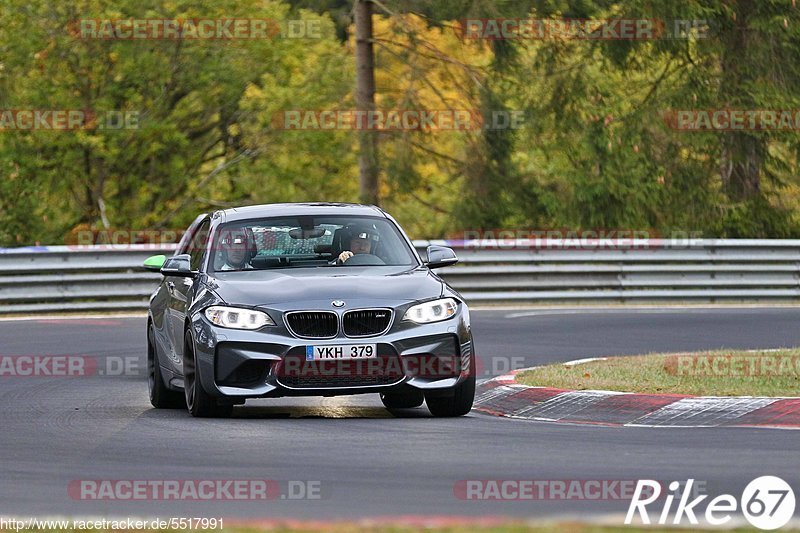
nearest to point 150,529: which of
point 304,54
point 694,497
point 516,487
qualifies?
point 516,487

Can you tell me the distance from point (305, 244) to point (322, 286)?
1121mm

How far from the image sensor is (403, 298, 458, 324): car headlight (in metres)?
12.0

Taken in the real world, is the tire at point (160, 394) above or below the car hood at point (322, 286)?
below

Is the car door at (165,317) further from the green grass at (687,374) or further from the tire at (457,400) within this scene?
the green grass at (687,374)

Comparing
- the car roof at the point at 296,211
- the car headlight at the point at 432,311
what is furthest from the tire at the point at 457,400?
the car roof at the point at 296,211

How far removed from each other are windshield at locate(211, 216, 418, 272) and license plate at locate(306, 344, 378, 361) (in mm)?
1311

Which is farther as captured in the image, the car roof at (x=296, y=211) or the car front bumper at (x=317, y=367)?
the car roof at (x=296, y=211)

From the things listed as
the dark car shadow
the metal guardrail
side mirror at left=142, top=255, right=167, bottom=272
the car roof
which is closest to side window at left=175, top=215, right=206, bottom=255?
side mirror at left=142, top=255, right=167, bottom=272

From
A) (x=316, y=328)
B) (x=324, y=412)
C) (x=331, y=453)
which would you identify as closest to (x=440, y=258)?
(x=324, y=412)

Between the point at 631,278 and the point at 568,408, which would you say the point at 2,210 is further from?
the point at 568,408

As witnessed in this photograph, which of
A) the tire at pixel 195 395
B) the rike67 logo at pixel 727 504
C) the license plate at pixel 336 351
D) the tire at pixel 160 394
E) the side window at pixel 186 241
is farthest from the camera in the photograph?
the side window at pixel 186 241

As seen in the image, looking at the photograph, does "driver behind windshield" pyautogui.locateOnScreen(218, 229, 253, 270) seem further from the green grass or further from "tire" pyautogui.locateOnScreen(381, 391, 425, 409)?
the green grass

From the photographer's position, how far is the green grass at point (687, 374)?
1298 centimetres

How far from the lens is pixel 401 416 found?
12.6m
